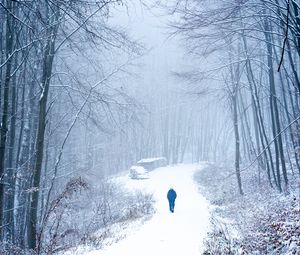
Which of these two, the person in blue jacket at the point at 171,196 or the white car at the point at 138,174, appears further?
the white car at the point at 138,174

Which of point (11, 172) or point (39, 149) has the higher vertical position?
point (39, 149)

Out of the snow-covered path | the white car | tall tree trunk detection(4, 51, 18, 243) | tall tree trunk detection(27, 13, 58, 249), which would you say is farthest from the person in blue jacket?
the white car

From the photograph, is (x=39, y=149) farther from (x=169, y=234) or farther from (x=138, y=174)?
(x=138, y=174)

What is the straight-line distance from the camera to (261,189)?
16656mm

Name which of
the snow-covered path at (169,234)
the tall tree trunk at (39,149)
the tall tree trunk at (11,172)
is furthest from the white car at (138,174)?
the tall tree trunk at (39,149)

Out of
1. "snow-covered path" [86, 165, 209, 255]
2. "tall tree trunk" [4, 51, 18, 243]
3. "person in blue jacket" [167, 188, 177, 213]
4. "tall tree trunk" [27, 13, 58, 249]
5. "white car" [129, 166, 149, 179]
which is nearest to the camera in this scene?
"snow-covered path" [86, 165, 209, 255]

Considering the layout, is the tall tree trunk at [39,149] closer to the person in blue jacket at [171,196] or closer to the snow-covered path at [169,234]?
the snow-covered path at [169,234]

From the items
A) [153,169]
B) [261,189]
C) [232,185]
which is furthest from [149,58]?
[261,189]

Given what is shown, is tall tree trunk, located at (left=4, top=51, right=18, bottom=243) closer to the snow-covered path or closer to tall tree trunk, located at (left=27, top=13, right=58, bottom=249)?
tall tree trunk, located at (left=27, top=13, right=58, bottom=249)

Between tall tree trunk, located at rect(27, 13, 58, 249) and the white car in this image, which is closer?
tall tree trunk, located at rect(27, 13, 58, 249)

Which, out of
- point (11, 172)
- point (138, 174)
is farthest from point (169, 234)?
point (138, 174)

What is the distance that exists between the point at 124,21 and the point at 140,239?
6178mm

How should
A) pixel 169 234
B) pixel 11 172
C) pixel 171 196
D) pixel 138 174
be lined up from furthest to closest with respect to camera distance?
pixel 138 174 < pixel 171 196 < pixel 11 172 < pixel 169 234

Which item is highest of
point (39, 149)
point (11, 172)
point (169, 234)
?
point (39, 149)
